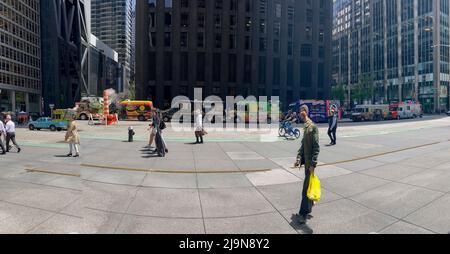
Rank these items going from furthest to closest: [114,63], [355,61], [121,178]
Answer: [114,63]
[355,61]
[121,178]

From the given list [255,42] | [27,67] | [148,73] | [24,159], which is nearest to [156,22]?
[148,73]

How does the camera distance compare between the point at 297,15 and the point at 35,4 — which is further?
the point at 35,4

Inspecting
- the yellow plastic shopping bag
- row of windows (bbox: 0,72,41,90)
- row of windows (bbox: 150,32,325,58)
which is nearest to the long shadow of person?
the yellow plastic shopping bag

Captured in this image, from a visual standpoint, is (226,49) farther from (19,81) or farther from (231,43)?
(19,81)

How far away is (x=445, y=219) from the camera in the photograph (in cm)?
498

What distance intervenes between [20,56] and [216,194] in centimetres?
8079

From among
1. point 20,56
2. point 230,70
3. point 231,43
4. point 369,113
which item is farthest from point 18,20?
point 369,113

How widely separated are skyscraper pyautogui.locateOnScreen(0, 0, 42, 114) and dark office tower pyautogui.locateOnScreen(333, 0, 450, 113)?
91711 millimetres

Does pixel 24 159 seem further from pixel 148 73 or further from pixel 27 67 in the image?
pixel 27 67

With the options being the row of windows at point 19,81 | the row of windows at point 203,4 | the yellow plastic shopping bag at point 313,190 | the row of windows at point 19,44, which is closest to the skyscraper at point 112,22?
the row of windows at point 19,44

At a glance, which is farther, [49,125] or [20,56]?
[20,56]

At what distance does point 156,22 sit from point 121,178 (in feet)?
169

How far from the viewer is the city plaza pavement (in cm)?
482

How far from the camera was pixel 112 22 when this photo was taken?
7525 inches
